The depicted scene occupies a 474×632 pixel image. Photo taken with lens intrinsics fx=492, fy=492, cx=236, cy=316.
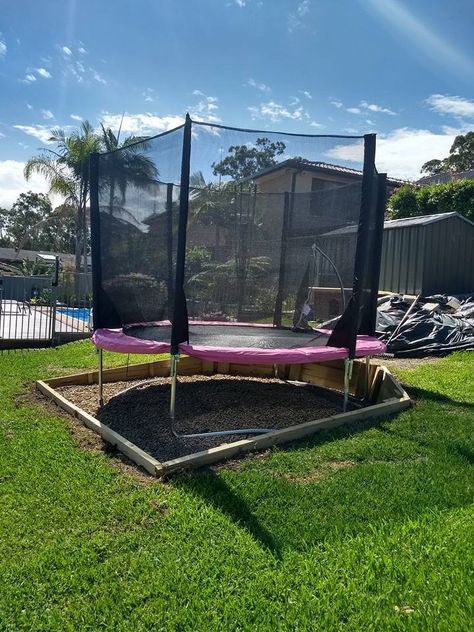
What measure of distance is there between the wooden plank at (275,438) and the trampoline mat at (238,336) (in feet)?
2.13

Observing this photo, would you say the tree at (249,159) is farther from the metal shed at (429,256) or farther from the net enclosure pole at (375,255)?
the metal shed at (429,256)

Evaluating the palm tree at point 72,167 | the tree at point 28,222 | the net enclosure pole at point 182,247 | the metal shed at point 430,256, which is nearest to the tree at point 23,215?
the tree at point 28,222

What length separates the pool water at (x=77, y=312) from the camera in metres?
9.66

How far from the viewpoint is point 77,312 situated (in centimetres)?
982

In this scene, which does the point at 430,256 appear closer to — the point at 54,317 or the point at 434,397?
the point at 434,397

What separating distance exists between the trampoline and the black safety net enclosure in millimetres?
10

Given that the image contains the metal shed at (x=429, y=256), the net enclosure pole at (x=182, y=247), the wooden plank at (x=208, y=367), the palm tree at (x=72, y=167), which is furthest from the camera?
the palm tree at (x=72, y=167)

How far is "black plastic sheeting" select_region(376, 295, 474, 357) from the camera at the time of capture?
21.3 feet

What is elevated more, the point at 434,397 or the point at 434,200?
the point at 434,200

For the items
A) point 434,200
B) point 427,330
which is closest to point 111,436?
point 427,330

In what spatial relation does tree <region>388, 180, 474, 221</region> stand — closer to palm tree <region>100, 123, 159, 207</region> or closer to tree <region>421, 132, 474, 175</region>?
palm tree <region>100, 123, 159, 207</region>

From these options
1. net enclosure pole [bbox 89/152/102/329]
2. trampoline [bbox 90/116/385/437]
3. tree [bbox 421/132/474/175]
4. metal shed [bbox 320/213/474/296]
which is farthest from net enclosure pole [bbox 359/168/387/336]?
tree [bbox 421/132/474/175]

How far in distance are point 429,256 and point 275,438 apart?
20.2ft

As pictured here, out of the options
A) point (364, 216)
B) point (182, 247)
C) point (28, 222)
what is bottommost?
point (182, 247)
